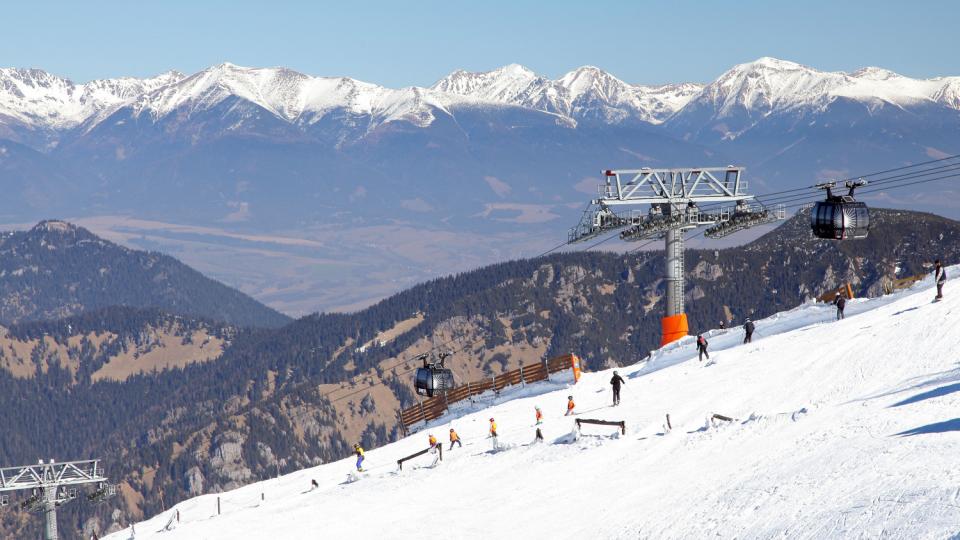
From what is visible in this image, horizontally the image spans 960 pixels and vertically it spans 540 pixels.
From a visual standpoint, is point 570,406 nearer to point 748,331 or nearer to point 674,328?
point 748,331

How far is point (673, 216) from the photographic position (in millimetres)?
85250

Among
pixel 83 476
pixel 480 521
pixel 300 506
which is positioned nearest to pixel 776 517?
pixel 480 521

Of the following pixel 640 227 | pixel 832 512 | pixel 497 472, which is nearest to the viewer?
pixel 832 512

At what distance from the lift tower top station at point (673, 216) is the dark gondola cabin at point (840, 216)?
1975cm

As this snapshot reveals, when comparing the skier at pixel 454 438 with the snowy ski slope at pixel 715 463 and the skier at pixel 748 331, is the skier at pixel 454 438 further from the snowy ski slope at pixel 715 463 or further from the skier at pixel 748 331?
the skier at pixel 748 331

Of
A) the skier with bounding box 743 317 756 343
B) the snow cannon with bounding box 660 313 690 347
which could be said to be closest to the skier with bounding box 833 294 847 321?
the skier with bounding box 743 317 756 343

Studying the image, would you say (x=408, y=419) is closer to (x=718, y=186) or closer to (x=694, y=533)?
(x=718, y=186)

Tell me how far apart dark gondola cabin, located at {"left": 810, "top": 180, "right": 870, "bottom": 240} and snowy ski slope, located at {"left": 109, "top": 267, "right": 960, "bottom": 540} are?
171 inches

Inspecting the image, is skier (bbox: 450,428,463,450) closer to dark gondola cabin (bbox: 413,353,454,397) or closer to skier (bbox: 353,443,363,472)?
skier (bbox: 353,443,363,472)

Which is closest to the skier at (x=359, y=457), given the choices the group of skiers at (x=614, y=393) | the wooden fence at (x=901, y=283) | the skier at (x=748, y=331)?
the group of skiers at (x=614, y=393)

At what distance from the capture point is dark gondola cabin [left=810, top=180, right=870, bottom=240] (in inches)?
2520

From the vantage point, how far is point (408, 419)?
295 feet

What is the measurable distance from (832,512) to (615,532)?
7.07 m

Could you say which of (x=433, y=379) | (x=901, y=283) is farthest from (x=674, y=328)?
(x=433, y=379)
